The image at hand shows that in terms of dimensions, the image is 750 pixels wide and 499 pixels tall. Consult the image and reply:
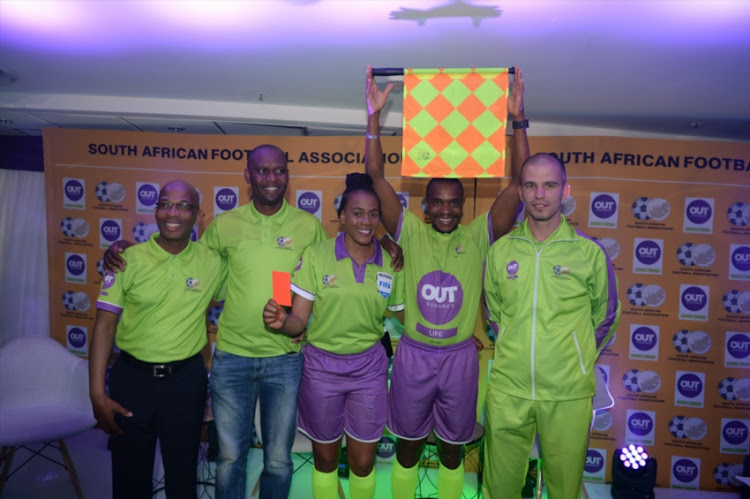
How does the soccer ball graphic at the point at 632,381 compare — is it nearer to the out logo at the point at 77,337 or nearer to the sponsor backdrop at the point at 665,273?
the sponsor backdrop at the point at 665,273

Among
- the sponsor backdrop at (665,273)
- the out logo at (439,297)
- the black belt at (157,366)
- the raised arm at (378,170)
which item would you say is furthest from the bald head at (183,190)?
the out logo at (439,297)

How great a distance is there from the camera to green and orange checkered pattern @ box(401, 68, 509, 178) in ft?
7.59

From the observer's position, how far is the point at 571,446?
7.17 feet

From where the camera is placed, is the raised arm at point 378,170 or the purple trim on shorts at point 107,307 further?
the raised arm at point 378,170

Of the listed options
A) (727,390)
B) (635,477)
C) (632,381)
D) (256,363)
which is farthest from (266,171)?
(727,390)

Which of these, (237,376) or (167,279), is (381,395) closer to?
(237,376)

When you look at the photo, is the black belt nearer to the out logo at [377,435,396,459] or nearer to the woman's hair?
the woman's hair

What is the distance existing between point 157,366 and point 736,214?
3.79 meters

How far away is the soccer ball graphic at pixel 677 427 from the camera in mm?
3504

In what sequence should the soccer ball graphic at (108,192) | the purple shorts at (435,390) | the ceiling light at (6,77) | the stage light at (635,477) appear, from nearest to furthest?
the purple shorts at (435,390) → the ceiling light at (6,77) → the stage light at (635,477) → the soccer ball graphic at (108,192)

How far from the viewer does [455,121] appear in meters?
2.33

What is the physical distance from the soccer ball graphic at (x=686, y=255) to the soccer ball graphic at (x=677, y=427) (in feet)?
3.61

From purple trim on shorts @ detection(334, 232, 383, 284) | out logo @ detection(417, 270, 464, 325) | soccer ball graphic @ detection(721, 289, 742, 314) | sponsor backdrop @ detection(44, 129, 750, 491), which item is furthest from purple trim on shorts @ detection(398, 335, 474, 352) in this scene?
soccer ball graphic @ detection(721, 289, 742, 314)

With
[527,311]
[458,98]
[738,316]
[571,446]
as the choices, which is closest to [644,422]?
[738,316]
